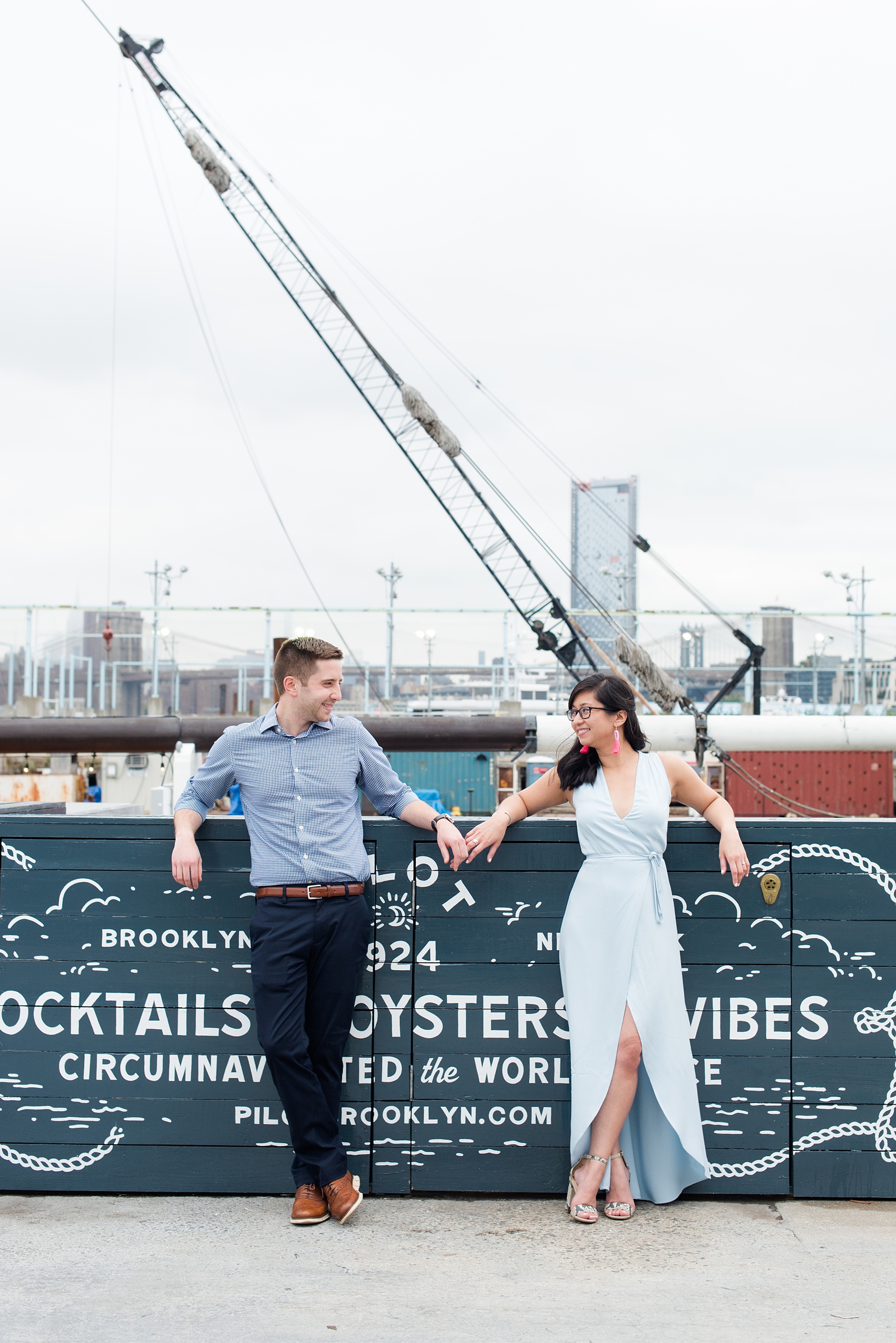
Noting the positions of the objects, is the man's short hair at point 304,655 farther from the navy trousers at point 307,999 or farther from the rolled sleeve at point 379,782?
the navy trousers at point 307,999

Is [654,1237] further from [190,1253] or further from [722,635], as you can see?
[722,635]

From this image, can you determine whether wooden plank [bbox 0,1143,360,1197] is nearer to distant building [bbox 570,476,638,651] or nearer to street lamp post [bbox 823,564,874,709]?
street lamp post [bbox 823,564,874,709]

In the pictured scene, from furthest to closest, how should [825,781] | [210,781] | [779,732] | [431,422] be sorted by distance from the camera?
1. [431,422]
2. [825,781]
3. [779,732]
4. [210,781]

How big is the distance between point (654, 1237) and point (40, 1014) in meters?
2.16

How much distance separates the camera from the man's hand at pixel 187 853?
3.58 m

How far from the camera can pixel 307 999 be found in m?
3.60

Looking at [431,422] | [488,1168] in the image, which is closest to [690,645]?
[431,422]

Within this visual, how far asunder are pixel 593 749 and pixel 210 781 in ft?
4.28

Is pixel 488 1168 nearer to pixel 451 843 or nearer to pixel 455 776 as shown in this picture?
pixel 451 843

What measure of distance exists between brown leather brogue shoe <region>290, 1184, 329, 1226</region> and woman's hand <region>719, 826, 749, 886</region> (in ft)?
5.56

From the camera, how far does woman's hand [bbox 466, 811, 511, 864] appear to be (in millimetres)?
3637

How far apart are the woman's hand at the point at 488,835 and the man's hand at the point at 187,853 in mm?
889

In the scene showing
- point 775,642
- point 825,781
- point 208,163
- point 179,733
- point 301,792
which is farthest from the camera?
point 208,163

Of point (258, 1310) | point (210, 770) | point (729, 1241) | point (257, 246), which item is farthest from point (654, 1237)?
point (257, 246)
